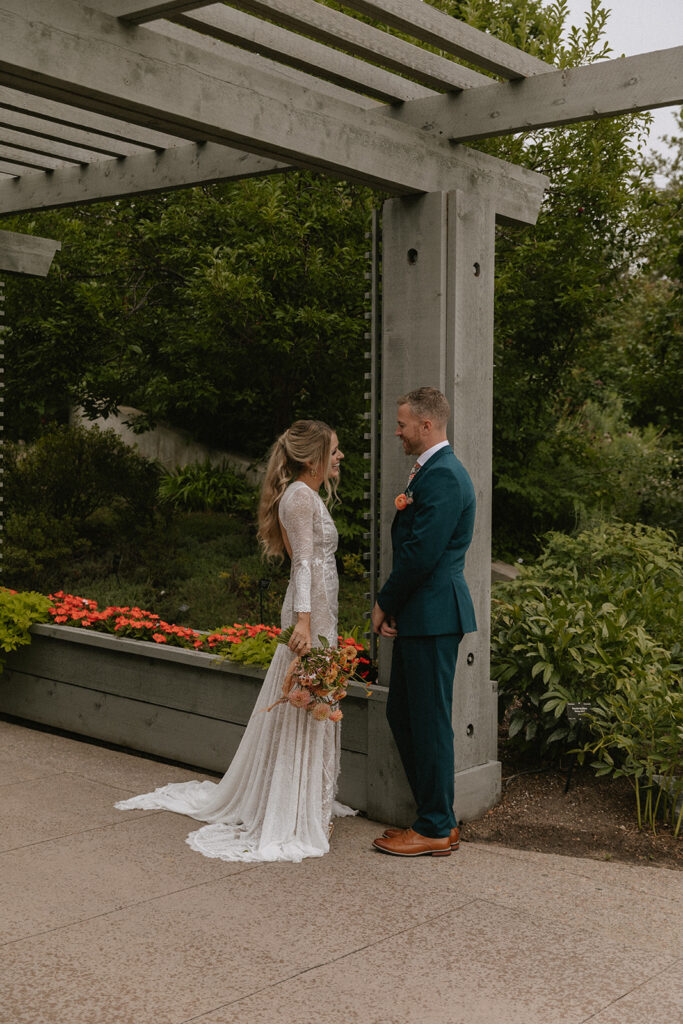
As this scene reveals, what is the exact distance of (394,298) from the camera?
16.9 ft

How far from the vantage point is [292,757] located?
4887 mm

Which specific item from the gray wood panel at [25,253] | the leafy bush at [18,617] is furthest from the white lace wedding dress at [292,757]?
the gray wood panel at [25,253]

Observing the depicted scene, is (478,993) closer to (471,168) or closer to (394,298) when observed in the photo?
(394,298)

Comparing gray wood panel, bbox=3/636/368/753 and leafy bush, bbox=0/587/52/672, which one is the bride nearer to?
gray wood panel, bbox=3/636/368/753

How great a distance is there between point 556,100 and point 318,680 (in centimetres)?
277

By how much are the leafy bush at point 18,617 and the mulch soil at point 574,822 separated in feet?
10.6

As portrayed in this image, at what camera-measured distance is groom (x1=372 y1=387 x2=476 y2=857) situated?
15.2 feet

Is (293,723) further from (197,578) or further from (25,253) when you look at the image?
(197,578)

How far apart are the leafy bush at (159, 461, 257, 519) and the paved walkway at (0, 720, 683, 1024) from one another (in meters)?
7.12

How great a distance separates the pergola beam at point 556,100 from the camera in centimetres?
441

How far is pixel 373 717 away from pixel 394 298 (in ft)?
6.71

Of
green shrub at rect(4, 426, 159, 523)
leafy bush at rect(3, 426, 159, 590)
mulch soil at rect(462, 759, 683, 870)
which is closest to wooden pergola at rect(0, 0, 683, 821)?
mulch soil at rect(462, 759, 683, 870)

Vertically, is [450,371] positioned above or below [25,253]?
below

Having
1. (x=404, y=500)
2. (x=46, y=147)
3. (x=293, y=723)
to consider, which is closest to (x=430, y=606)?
(x=404, y=500)
